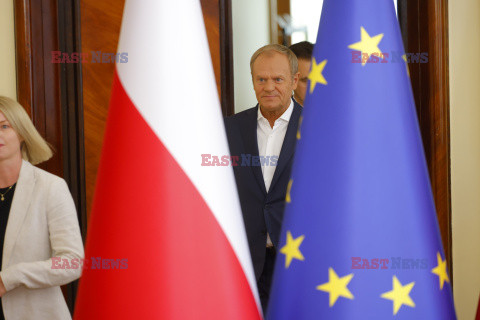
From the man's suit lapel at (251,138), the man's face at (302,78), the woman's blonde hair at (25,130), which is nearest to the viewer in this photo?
the woman's blonde hair at (25,130)

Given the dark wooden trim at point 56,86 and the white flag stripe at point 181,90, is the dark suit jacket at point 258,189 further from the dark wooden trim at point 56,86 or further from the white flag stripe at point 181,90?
the white flag stripe at point 181,90

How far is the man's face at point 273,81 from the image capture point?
195cm

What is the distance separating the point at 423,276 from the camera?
0.88m

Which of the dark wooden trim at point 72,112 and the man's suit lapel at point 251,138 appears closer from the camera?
the man's suit lapel at point 251,138

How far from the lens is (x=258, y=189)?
1.87 meters

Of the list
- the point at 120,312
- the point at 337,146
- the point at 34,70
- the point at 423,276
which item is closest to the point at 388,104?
the point at 337,146

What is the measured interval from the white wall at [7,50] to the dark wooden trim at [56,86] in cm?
4

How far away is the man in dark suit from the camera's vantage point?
1825 millimetres

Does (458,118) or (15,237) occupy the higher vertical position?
(458,118)

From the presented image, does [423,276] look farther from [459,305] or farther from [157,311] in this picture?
[459,305]

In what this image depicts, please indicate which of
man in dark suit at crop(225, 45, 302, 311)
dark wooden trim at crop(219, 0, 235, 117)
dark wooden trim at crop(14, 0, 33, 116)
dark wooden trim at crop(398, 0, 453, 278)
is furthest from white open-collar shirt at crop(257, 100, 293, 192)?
dark wooden trim at crop(14, 0, 33, 116)

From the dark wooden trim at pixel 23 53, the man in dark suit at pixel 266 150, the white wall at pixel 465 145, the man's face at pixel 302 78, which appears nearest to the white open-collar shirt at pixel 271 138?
the man in dark suit at pixel 266 150

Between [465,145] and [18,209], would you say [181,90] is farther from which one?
[465,145]

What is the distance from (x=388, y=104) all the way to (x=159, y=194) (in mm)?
385
